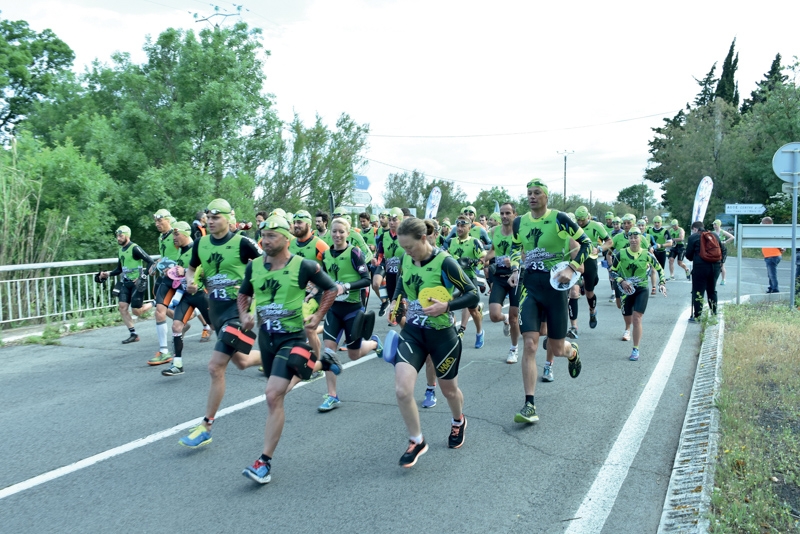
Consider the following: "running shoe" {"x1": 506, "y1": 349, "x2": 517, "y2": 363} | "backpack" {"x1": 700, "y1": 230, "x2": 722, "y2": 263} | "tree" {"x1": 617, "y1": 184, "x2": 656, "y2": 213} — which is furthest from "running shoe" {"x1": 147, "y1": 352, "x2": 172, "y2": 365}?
"tree" {"x1": 617, "y1": 184, "x2": 656, "y2": 213}

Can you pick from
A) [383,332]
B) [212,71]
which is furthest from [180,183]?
[383,332]

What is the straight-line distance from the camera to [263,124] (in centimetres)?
2112

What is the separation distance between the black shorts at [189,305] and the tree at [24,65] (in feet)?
77.1

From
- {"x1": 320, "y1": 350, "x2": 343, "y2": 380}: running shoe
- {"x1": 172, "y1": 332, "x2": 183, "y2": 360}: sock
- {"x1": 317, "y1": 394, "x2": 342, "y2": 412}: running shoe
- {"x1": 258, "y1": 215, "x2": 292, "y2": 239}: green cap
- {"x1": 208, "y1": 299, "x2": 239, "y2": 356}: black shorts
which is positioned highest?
{"x1": 258, "y1": 215, "x2": 292, "y2": 239}: green cap

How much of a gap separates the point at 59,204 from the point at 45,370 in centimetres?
736

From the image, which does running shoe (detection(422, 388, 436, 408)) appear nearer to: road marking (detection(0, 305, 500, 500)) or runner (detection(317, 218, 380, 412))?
runner (detection(317, 218, 380, 412))

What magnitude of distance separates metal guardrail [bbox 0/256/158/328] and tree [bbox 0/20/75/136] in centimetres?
1859

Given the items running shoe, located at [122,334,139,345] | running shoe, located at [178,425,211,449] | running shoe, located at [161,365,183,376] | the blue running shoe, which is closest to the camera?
running shoe, located at [178,425,211,449]

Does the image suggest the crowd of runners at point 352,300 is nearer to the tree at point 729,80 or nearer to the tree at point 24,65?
the tree at point 24,65

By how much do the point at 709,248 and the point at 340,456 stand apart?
29.8 feet

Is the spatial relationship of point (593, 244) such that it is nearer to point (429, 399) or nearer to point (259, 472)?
point (429, 399)

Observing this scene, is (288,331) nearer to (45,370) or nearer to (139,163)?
(45,370)

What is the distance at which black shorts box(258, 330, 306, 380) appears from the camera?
4676 mm

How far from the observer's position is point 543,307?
20.0 feet
